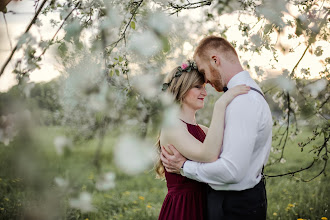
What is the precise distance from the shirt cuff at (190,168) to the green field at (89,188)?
366 mm

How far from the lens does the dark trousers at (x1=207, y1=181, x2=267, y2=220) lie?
1682 millimetres

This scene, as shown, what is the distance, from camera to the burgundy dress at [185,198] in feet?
6.51

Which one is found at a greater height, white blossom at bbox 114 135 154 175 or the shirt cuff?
white blossom at bbox 114 135 154 175

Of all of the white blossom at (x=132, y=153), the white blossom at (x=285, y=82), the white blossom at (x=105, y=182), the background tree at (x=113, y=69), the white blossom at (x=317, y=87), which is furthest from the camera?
the white blossom at (x=317, y=87)

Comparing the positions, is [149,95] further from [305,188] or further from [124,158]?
[305,188]

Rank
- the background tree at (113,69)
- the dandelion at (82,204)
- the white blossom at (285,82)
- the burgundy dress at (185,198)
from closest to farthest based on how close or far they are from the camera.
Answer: the background tree at (113,69) < the burgundy dress at (185,198) < the dandelion at (82,204) < the white blossom at (285,82)

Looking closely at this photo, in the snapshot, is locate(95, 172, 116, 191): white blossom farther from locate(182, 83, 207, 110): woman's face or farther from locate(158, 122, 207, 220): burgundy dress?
locate(182, 83, 207, 110): woman's face

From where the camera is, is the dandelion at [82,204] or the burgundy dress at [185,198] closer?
the burgundy dress at [185,198]

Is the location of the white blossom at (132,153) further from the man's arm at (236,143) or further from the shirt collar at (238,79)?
A: the shirt collar at (238,79)

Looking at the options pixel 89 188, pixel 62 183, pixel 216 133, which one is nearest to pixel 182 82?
pixel 216 133

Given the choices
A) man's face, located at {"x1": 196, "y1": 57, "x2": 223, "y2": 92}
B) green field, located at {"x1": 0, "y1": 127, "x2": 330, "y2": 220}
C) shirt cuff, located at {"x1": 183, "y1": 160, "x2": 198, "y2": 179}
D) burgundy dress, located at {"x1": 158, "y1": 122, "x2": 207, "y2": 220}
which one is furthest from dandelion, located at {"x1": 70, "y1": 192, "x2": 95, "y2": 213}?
man's face, located at {"x1": 196, "y1": 57, "x2": 223, "y2": 92}

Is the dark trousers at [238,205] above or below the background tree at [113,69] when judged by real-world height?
below

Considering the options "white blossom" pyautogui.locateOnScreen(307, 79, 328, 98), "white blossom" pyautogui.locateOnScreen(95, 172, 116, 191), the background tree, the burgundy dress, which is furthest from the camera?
"white blossom" pyautogui.locateOnScreen(307, 79, 328, 98)

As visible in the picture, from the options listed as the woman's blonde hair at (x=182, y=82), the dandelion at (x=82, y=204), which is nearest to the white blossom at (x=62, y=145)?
the woman's blonde hair at (x=182, y=82)
